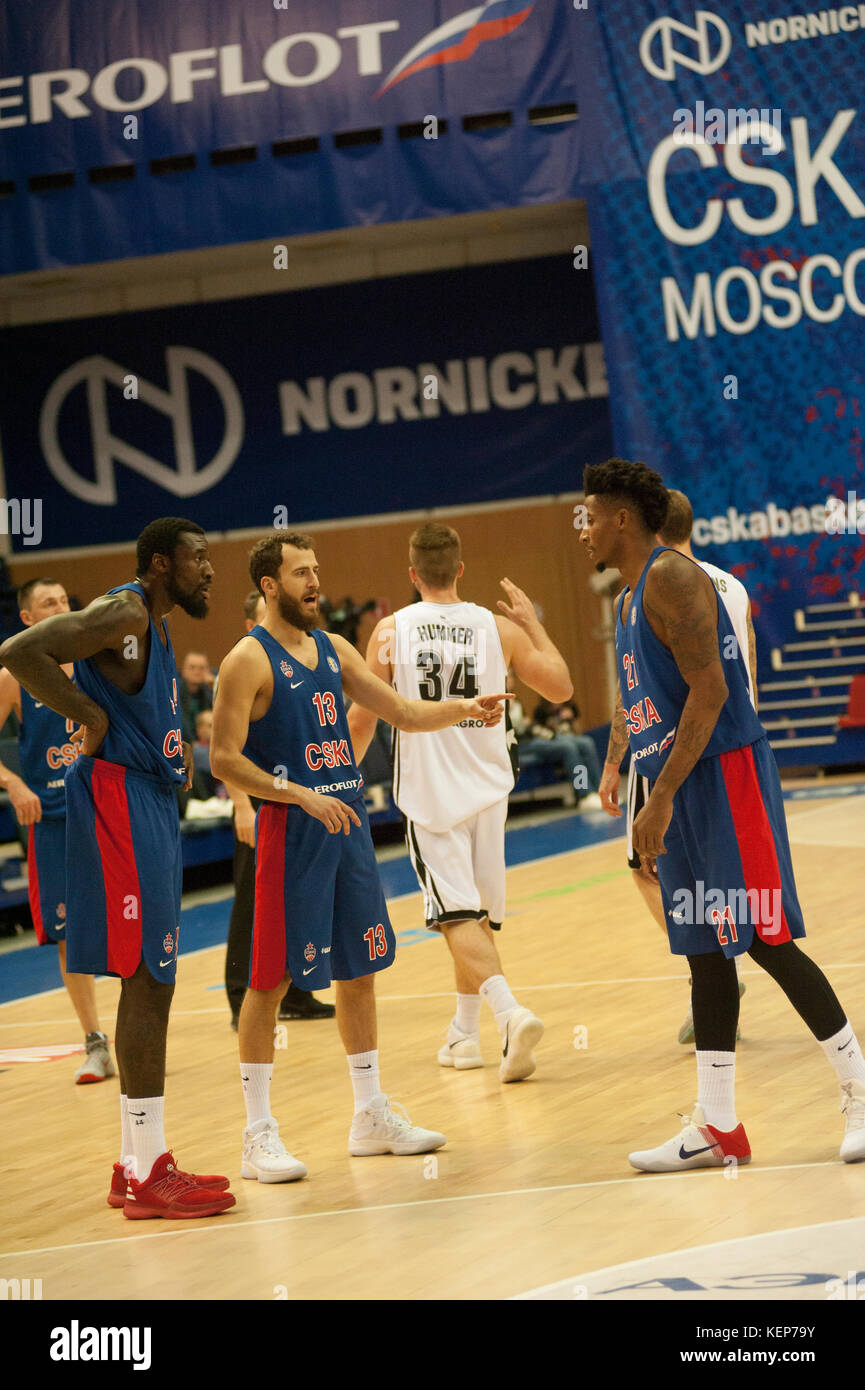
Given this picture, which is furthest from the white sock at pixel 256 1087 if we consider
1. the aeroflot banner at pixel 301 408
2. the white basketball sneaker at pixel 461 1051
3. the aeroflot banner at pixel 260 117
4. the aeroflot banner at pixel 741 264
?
the aeroflot banner at pixel 301 408

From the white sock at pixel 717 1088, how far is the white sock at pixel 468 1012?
5.65 ft

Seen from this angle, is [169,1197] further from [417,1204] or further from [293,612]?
[293,612]

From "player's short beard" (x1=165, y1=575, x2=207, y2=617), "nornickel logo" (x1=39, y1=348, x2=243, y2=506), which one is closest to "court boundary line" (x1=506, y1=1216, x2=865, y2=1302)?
"player's short beard" (x1=165, y1=575, x2=207, y2=617)

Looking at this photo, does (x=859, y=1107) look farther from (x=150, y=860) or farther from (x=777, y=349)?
(x=777, y=349)

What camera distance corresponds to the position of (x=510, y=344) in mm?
17734

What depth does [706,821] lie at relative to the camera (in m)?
4.22

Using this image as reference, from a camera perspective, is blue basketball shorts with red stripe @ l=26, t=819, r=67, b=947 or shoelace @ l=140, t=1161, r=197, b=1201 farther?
blue basketball shorts with red stripe @ l=26, t=819, r=67, b=947

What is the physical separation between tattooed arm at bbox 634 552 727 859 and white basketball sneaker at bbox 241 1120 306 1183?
54.4 inches

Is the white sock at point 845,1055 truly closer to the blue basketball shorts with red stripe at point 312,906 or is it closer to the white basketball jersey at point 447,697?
the blue basketball shorts with red stripe at point 312,906

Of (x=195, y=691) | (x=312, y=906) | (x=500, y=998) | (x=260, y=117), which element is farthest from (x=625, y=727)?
(x=260, y=117)

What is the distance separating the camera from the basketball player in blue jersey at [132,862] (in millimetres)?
4320

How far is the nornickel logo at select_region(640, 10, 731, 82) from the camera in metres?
15.1

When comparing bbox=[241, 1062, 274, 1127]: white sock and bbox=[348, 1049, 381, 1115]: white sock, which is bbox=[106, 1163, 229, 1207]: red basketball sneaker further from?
bbox=[348, 1049, 381, 1115]: white sock
